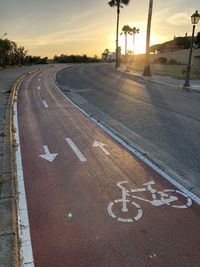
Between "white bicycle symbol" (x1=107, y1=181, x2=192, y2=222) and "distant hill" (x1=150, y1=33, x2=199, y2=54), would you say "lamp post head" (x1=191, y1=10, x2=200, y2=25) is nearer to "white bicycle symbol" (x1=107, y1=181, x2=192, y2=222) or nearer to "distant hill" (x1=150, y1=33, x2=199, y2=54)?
"white bicycle symbol" (x1=107, y1=181, x2=192, y2=222)

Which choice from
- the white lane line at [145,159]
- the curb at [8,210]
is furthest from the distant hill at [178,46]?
the curb at [8,210]

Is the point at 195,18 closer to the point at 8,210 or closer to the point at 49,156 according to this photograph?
the point at 49,156

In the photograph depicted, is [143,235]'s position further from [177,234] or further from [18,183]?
[18,183]

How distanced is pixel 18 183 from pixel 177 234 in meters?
3.30

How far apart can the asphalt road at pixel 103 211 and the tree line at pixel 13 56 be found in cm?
4757

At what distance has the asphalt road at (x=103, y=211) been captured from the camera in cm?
423

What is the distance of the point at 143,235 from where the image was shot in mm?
4648

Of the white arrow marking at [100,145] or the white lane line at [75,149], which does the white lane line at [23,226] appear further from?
the white arrow marking at [100,145]

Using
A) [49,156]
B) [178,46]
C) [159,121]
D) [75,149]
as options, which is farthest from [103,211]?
[178,46]

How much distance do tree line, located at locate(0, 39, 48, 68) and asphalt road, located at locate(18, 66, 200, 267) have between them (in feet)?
156

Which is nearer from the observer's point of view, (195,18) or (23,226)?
(23,226)

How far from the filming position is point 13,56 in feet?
204

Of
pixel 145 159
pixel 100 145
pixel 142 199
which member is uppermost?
pixel 142 199

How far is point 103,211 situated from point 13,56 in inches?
2400
